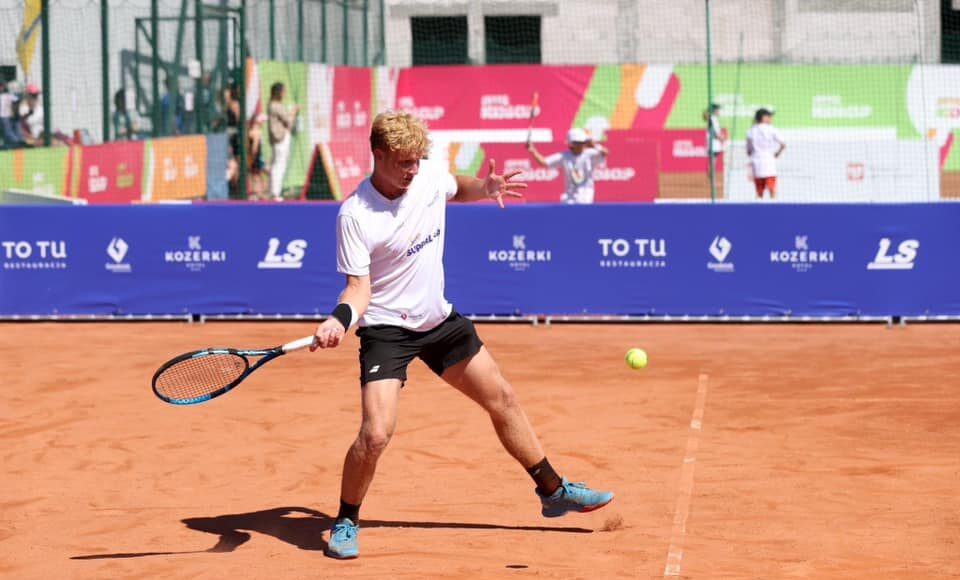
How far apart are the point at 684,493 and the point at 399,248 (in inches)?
100

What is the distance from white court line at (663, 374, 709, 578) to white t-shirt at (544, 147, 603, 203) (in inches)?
297

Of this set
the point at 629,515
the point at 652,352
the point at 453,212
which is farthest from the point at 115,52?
the point at 629,515

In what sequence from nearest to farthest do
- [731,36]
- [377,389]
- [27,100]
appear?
[377,389], [27,100], [731,36]

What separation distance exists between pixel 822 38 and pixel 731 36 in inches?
84.1

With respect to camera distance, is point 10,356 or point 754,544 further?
point 10,356

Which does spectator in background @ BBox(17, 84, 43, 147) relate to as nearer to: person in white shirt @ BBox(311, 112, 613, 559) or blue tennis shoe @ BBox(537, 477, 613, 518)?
person in white shirt @ BBox(311, 112, 613, 559)

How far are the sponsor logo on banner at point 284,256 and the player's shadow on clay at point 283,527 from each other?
28.1 ft

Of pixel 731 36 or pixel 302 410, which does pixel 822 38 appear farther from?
pixel 302 410

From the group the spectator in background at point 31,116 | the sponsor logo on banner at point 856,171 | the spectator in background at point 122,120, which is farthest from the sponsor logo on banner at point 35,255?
the sponsor logo on banner at point 856,171

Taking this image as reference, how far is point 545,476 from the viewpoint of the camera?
760 centimetres

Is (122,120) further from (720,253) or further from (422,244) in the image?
(422,244)

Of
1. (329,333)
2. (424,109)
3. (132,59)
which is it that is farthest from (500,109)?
(329,333)

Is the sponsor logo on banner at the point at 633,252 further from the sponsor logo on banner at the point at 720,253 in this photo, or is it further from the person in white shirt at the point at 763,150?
the person in white shirt at the point at 763,150

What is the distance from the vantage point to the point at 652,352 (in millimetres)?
14570
